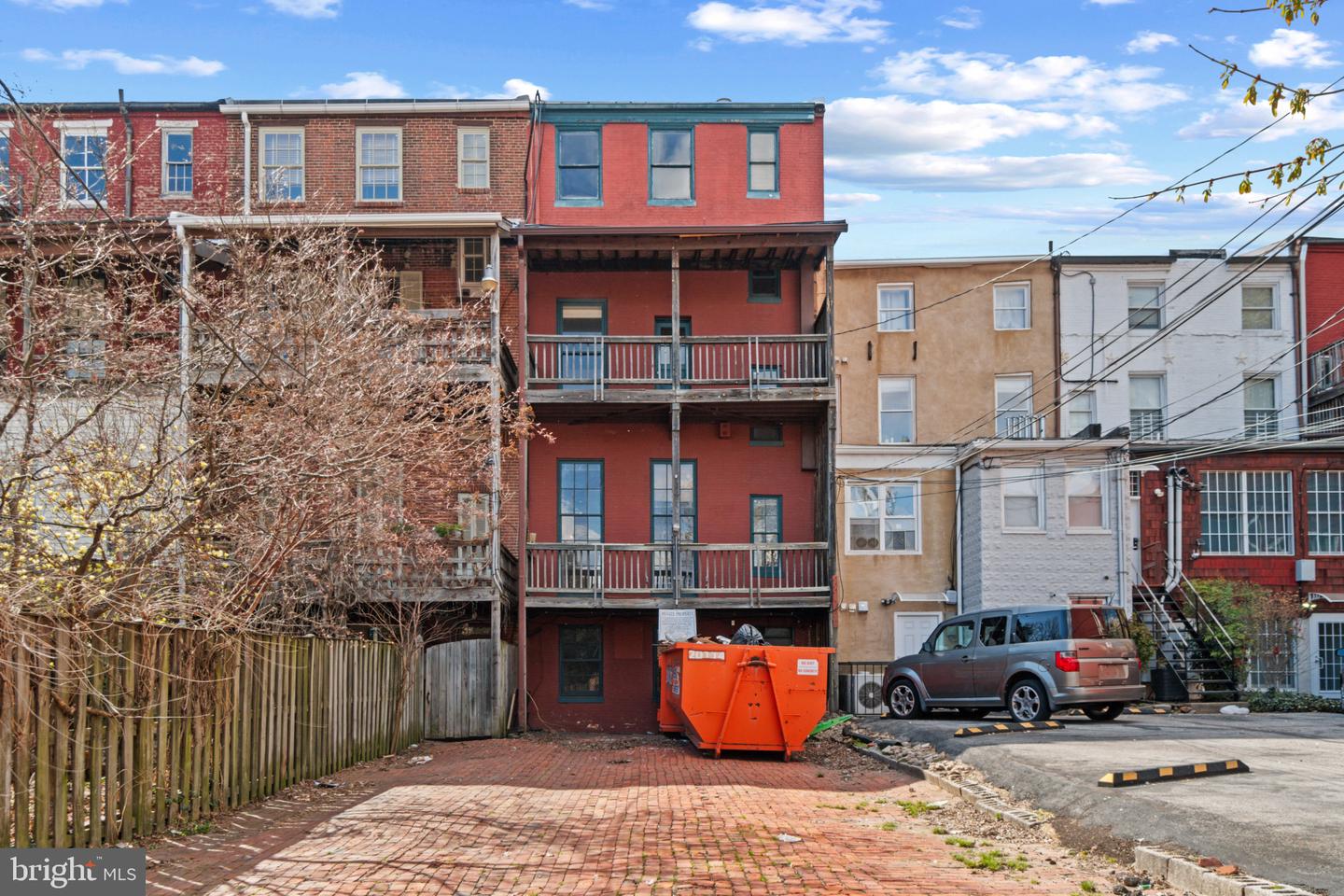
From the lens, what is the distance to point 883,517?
101ft

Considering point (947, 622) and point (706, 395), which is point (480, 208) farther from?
point (947, 622)

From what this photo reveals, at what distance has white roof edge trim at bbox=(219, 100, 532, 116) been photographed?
2573cm

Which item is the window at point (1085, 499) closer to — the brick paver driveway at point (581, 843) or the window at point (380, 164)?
the window at point (380, 164)

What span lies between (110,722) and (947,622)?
15216 mm

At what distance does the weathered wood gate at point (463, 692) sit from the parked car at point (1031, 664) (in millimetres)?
6947

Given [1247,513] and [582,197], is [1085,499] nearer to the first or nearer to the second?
[1247,513]

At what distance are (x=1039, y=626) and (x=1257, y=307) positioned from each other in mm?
18057

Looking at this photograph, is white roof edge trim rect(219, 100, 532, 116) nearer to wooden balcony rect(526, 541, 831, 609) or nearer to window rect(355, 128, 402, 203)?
window rect(355, 128, 402, 203)

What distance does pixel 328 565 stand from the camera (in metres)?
17.3

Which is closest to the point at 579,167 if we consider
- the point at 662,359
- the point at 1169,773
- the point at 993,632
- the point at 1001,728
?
the point at 662,359

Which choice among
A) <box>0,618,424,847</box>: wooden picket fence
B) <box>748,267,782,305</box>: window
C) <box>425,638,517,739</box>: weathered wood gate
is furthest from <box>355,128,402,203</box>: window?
<box>0,618,424,847</box>: wooden picket fence

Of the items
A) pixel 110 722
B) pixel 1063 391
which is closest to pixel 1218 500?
pixel 1063 391

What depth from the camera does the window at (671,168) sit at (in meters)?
26.4

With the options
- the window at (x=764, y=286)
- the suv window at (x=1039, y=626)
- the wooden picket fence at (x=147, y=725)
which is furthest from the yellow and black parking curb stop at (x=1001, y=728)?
the window at (x=764, y=286)
